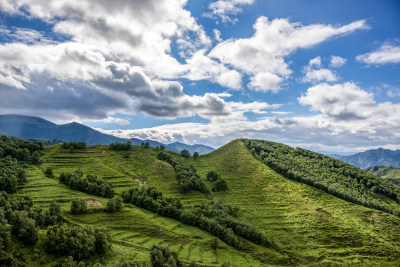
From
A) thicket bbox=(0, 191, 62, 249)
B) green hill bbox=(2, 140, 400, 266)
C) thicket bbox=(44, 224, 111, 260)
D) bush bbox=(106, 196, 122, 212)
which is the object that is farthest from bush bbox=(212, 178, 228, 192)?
thicket bbox=(0, 191, 62, 249)

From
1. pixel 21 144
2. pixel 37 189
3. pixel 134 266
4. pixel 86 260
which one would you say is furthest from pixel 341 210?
pixel 21 144

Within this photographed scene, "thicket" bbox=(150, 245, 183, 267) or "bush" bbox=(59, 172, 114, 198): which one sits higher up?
"bush" bbox=(59, 172, 114, 198)

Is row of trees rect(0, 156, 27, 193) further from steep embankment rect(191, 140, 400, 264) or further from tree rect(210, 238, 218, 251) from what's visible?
steep embankment rect(191, 140, 400, 264)

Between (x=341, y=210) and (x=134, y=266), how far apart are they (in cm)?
14415

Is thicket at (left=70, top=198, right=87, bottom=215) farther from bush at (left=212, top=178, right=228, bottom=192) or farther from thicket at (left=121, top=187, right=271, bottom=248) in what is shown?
bush at (left=212, top=178, right=228, bottom=192)

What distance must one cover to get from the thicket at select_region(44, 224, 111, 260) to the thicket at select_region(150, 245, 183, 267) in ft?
60.9

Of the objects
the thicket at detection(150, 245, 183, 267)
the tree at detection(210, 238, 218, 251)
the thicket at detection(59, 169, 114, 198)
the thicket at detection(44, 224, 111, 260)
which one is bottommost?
the tree at detection(210, 238, 218, 251)

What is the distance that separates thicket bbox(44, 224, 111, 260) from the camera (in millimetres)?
71938

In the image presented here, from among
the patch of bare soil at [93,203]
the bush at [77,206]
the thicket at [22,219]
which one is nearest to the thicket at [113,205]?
the patch of bare soil at [93,203]

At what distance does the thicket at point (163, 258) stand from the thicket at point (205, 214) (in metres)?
42.0

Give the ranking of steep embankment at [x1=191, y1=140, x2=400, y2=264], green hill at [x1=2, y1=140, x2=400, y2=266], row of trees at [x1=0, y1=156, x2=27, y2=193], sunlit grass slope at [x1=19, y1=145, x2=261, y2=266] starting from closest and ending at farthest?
1. sunlit grass slope at [x1=19, y1=145, x2=261, y2=266]
2. green hill at [x1=2, y1=140, x2=400, y2=266]
3. row of trees at [x1=0, y1=156, x2=27, y2=193]
4. steep embankment at [x1=191, y1=140, x2=400, y2=264]

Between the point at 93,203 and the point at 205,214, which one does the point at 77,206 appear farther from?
the point at 205,214

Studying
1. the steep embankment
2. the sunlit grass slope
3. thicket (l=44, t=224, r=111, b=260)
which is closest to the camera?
thicket (l=44, t=224, r=111, b=260)

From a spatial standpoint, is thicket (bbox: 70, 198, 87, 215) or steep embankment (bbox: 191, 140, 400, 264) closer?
thicket (bbox: 70, 198, 87, 215)
